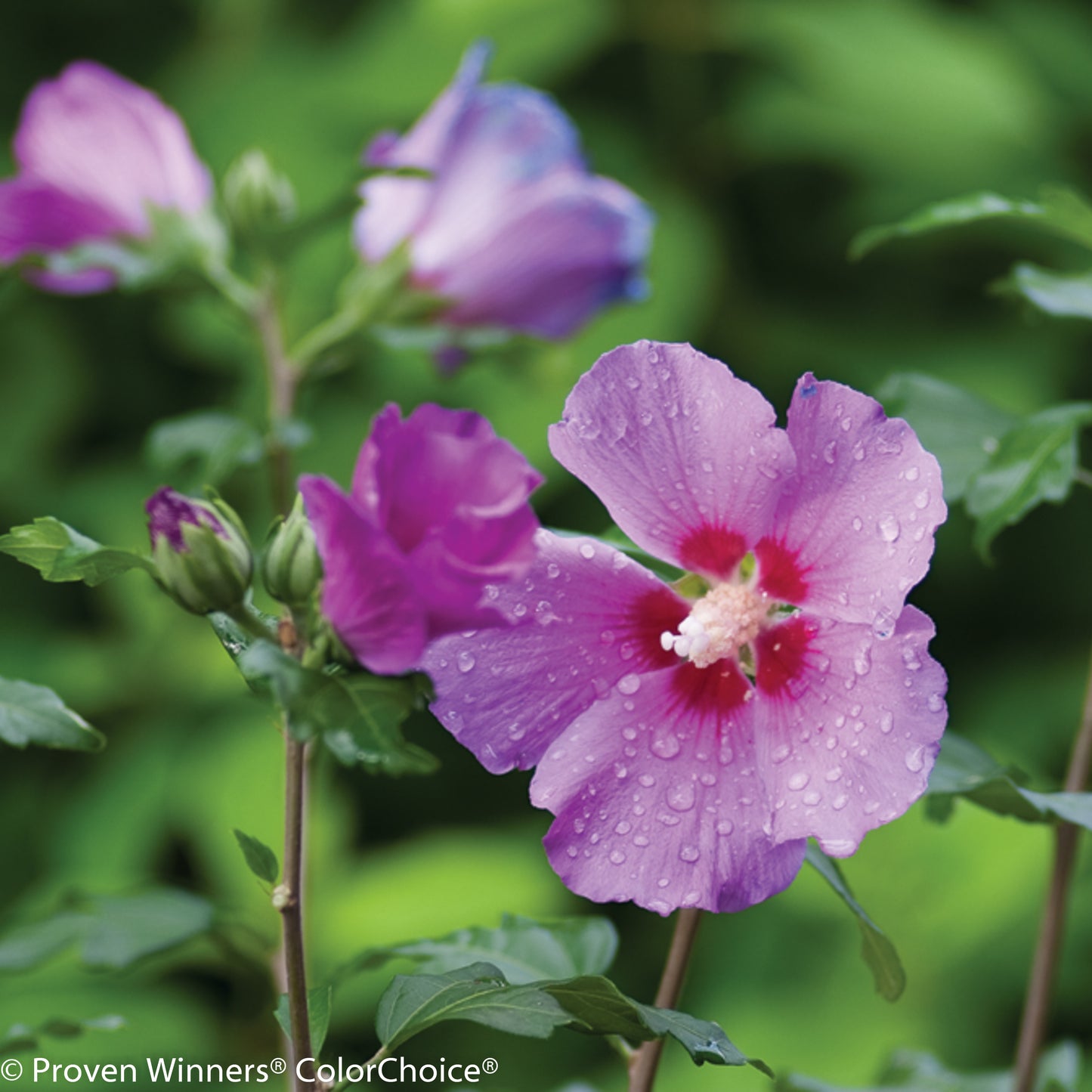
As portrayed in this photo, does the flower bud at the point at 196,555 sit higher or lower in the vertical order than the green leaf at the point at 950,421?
lower

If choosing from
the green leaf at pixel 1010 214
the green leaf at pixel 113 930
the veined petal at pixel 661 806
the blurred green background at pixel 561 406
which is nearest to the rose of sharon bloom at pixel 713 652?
the veined petal at pixel 661 806

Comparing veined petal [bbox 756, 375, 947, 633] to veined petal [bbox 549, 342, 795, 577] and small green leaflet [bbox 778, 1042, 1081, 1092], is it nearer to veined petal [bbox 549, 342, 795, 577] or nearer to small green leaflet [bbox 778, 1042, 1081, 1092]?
veined petal [bbox 549, 342, 795, 577]

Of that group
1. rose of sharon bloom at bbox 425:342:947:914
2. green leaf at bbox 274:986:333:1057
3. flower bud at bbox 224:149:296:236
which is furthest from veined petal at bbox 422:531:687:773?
flower bud at bbox 224:149:296:236

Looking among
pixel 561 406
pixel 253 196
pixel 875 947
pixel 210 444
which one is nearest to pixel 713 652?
pixel 875 947

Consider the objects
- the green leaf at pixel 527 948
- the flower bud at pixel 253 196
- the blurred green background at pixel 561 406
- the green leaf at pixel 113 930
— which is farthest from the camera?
the blurred green background at pixel 561 406

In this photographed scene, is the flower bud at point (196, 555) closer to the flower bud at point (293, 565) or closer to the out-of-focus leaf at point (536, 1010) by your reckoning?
the flower bud at point (293, 565)

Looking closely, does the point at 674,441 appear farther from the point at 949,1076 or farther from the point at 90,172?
the point at 90,172

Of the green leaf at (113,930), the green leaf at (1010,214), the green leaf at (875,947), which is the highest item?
the green leaf at (1010,214)

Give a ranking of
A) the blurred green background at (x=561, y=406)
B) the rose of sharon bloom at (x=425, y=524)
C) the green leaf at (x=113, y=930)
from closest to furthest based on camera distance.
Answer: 1. the rose of sharon bloom at (x=425, y=524)
2. the green leaf at (x=113, y=930)
3. the blurred green background at (x=561, y=406)
